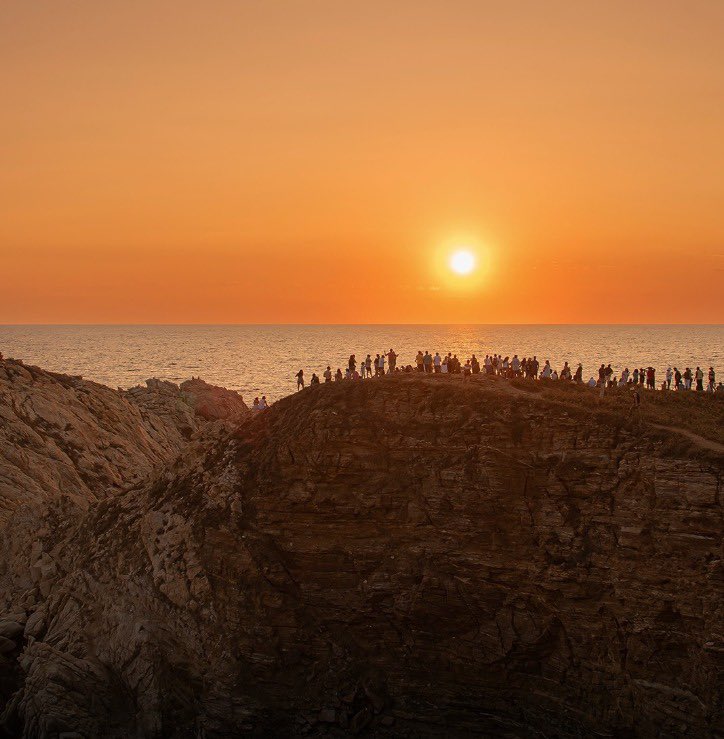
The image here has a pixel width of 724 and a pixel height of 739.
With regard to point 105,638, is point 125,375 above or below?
above

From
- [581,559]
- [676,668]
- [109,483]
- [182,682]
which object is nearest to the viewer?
[676,668]

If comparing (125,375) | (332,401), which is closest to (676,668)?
(332,401)

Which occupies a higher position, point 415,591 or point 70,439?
point 70,439

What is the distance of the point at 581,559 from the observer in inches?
1224

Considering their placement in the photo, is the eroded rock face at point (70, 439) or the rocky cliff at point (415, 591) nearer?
the rocky cliff at point (415, 591)

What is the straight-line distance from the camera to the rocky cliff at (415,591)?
29.8 m

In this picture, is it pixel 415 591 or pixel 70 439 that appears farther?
pixel 70 439

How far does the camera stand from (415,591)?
107 feet

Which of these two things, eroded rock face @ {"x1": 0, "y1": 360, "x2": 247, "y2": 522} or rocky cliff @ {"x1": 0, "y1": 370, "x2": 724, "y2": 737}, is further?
eroded rock face @ {"x1": 0, "y1": 360, "x2": 247, "y2": 522}

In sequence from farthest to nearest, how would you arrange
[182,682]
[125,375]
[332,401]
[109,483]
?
[125,375]
[109,483]
[332,401]
[182,682]

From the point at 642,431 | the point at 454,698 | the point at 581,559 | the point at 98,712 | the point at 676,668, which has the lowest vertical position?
the point at 98,712

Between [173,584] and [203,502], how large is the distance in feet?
13.1

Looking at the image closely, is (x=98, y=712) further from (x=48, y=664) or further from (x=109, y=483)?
(x=109, y=483)

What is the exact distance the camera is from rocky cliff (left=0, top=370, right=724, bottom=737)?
97.8ft
